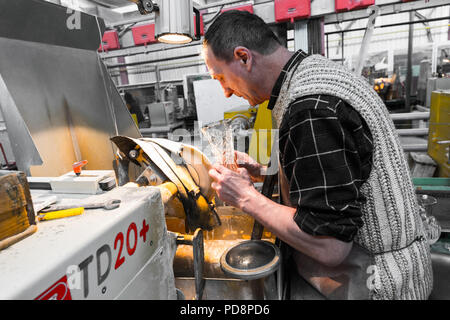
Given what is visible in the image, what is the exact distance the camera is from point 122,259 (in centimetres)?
60

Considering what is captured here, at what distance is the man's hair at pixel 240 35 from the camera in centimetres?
91

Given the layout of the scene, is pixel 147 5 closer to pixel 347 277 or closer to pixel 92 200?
pixel 92 200

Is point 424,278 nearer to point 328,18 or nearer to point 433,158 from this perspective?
point 433,158

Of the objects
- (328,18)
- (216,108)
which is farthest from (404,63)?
(216,108)

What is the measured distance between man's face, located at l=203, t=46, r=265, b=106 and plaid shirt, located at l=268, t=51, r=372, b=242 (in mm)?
295

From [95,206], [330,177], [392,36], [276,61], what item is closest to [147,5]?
[276,61]

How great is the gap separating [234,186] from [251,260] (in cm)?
22

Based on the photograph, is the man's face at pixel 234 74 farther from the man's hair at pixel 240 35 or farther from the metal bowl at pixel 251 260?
the metal bowl at pixel 251 260

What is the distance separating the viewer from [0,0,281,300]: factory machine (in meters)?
0.52

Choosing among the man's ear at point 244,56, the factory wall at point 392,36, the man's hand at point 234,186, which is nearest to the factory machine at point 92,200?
the man's hand at point 234,186

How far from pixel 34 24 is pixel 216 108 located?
2.70 metres

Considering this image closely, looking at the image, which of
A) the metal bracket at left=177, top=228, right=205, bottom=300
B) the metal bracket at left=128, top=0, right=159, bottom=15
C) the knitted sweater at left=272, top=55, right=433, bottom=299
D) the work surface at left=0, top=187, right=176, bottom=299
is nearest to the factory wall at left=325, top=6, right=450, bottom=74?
the metal bracket at left=128, top=0, right=159, bottom=15

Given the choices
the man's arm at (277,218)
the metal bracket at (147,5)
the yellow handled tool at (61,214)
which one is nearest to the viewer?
the yellow handled tool at (61,214)

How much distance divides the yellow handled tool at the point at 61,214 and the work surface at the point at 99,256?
0.6 inches
